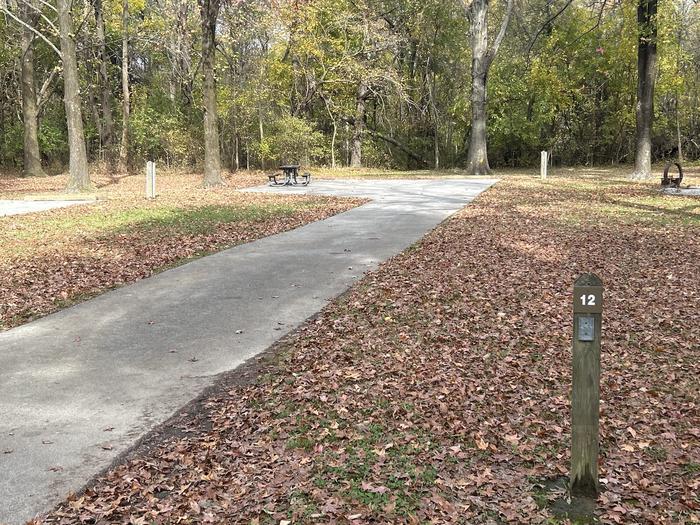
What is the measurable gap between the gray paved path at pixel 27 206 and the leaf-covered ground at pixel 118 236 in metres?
0.74

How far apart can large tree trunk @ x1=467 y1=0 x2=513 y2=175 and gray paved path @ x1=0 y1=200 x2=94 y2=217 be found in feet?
63.7

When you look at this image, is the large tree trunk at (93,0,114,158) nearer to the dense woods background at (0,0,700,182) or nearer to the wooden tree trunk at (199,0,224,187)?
the dense woods background at (0,0,700,182)

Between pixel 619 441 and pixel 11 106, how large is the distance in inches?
1657

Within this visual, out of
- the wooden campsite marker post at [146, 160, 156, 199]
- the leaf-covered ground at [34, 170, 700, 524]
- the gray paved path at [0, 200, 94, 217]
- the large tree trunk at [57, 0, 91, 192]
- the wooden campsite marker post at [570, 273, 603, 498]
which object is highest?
the large tree trunk at [57, 0, 91, 192]

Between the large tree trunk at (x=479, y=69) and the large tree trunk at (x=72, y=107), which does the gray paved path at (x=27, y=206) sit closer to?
the large tree trunk at (x=72, y=107)

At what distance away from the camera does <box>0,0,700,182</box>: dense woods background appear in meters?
30.9

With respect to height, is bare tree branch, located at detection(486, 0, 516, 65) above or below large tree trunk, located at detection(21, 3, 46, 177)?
above

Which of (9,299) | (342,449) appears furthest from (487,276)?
(9,299)

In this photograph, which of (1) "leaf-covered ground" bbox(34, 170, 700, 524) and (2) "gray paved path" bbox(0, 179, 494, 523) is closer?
(1) "leaf-covered ground" bbox(34, 170, 700, 524)

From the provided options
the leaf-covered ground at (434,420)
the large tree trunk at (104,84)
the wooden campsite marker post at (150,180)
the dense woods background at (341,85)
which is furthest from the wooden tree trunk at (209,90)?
the leaf-covered ground at (434,420)

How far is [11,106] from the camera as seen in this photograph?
38500 millimetres

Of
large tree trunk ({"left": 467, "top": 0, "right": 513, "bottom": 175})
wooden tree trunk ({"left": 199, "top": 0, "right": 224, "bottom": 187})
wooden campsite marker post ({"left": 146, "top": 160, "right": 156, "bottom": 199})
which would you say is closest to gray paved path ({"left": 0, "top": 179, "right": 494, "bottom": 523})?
wooden campsite marker post ({"left": 146, "top": 160, "right": 156, "bottom": 199})

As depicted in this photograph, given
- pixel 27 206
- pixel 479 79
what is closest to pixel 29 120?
pixel 27 206

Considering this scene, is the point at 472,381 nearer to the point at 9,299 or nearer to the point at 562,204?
the point at 9,299
